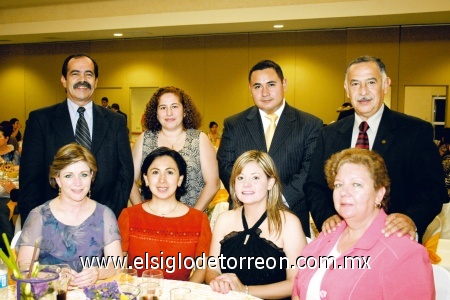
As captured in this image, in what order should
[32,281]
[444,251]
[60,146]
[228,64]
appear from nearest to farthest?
[32,281], [60,146], [444,251], [228,64]

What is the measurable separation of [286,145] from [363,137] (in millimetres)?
695

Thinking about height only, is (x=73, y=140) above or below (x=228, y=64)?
below

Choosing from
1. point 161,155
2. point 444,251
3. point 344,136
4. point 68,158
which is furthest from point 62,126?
point 444,251

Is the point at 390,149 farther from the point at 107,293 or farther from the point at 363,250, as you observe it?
the point at 107,293

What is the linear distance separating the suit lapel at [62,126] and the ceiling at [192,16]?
6193 mm

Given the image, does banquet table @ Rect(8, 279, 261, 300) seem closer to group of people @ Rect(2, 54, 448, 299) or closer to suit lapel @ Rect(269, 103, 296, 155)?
group of people @ Rect(2, 54, 448, 299)

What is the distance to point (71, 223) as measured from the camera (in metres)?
2.58

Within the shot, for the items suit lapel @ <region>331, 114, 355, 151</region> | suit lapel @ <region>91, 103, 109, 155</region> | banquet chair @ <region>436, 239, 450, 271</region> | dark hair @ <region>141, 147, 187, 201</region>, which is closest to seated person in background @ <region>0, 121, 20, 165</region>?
suit lapel @ <region>91, 103, 109, 155</region>

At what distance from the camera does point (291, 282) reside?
2.49 meters

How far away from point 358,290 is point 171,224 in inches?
49.7

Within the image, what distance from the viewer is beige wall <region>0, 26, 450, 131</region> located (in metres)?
9.66

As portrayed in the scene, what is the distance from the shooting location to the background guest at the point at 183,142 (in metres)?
3.54

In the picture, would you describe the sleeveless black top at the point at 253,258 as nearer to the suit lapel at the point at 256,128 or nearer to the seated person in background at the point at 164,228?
the seated person in background at the point at 164,228

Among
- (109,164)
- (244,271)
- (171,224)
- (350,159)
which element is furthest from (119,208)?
(350,159)
